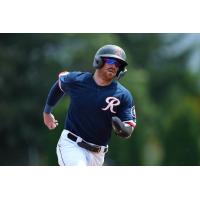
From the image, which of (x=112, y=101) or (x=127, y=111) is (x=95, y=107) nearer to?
(x=112, y=101)

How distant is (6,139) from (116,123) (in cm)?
2099

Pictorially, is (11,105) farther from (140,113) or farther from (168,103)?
(168,103)

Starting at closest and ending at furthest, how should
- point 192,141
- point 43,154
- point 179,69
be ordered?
point 192,141, point 43,154, point 179,69

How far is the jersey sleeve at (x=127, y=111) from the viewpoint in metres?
8.88

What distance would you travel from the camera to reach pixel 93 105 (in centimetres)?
899

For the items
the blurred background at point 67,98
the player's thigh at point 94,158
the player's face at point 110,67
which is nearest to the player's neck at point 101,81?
the player's face at point 110,67

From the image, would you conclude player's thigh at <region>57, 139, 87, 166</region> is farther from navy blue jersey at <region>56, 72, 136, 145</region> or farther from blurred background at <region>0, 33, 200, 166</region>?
blurred background at <region>0, 33, 200, 166</region>

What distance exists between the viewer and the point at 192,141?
20.4 meters

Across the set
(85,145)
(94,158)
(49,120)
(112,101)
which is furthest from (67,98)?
(112,101)

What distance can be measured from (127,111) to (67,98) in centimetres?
1564

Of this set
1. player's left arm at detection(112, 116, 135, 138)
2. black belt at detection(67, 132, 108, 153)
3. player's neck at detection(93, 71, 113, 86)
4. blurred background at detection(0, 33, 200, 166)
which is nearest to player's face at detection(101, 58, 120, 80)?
player's neck at detection(93, 71, 113, 86)

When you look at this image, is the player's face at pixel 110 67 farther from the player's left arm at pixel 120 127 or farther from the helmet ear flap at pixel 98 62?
the player's left arm at pixel 120 127

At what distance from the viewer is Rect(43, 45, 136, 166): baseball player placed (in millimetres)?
8883

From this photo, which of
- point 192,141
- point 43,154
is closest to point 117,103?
point 192,141
